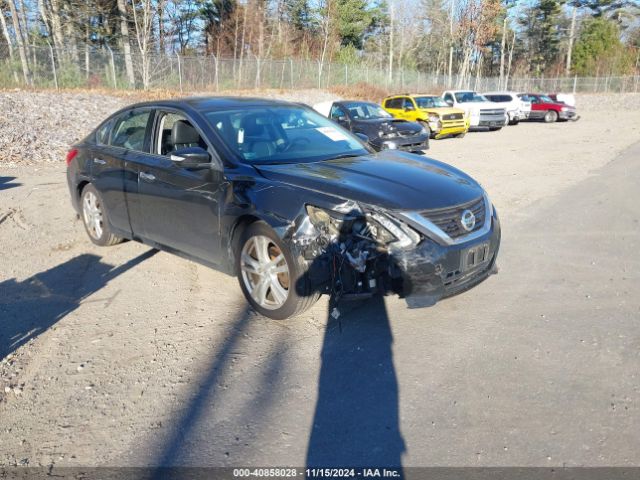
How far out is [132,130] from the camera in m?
5.43

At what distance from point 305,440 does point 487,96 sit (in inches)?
1048

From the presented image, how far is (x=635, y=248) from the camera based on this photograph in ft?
19.0

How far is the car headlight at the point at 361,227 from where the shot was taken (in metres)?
3.56

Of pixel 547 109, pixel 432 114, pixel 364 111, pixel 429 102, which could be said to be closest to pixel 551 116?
pixel 547 109

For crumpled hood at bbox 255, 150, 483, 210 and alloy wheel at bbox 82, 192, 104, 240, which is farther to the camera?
alloy wheel at bbox 82, 192, 104, 240

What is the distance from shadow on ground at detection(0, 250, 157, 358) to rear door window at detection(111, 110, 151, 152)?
1253mm

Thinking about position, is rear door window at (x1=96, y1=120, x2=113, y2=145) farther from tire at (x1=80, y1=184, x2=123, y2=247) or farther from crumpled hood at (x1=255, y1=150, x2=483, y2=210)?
crumpled hood at (x1=255, y1=150, x2=483, y2=210)

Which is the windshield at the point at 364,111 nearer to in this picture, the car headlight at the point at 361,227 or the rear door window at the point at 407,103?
the rear door window at the point at 407,103

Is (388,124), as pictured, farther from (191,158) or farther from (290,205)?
(290,205)

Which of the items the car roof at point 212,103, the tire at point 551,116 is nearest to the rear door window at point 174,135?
the car roof at point 212,103

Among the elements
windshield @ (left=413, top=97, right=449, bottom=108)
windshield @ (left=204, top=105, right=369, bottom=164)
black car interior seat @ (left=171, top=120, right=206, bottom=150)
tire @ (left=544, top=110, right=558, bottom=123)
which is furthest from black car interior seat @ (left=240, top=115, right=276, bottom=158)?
tire @ (left=544, top=110, right=558, bottom=123)

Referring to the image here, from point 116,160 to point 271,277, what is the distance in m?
2.50

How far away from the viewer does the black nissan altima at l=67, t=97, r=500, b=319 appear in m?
3.60

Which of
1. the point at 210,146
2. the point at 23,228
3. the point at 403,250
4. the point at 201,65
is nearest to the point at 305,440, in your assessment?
the point at 403,250
